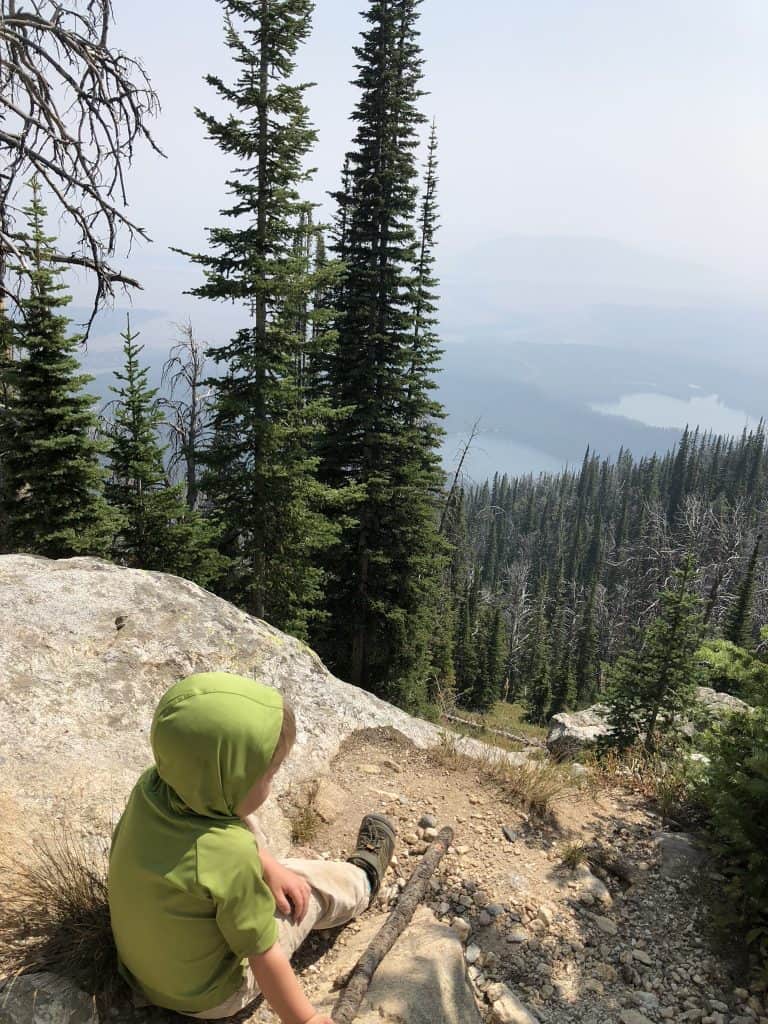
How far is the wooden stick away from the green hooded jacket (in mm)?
596

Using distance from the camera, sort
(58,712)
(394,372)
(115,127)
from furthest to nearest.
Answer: (394,372) → (115,127) → (58,712)

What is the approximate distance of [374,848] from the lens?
11.7 ft

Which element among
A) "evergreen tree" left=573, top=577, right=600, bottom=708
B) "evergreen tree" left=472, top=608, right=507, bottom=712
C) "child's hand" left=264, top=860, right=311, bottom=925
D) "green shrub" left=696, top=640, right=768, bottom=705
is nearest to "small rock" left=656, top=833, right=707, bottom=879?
"green shrub" left=696, top=640, right=768, bottom=705

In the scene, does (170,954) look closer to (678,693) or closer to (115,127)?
(115,127)

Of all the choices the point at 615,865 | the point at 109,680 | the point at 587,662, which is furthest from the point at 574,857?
the point at 587,662

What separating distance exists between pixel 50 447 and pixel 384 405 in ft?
29.1

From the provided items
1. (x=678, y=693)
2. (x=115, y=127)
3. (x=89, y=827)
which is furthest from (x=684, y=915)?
→ (x=115, y=127)

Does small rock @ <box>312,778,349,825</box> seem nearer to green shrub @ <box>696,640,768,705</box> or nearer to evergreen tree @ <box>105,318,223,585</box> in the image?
green shrub @ <box>696,640,768,705</box>

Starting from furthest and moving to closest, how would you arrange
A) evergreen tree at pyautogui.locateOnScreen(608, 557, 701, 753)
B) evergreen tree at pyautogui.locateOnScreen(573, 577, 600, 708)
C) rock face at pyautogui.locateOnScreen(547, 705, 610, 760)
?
1. evergreen tree at pyautogui.locateOnScreen(573, 577, 600, 708)
2. rock face at pyautogui.locateOnScreen(547, 705, 610, 760)
3. evergreen tree at pyautogui.locateOnScreen(608, 557, 701, 753)

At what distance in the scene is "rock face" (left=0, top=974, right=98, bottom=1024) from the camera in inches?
88.7

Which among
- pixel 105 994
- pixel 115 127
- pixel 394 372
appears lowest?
pixel 105 994

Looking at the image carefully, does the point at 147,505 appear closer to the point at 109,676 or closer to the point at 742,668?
the point at 109,676

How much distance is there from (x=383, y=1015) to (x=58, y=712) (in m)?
2.88

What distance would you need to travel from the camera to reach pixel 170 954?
214 cm
